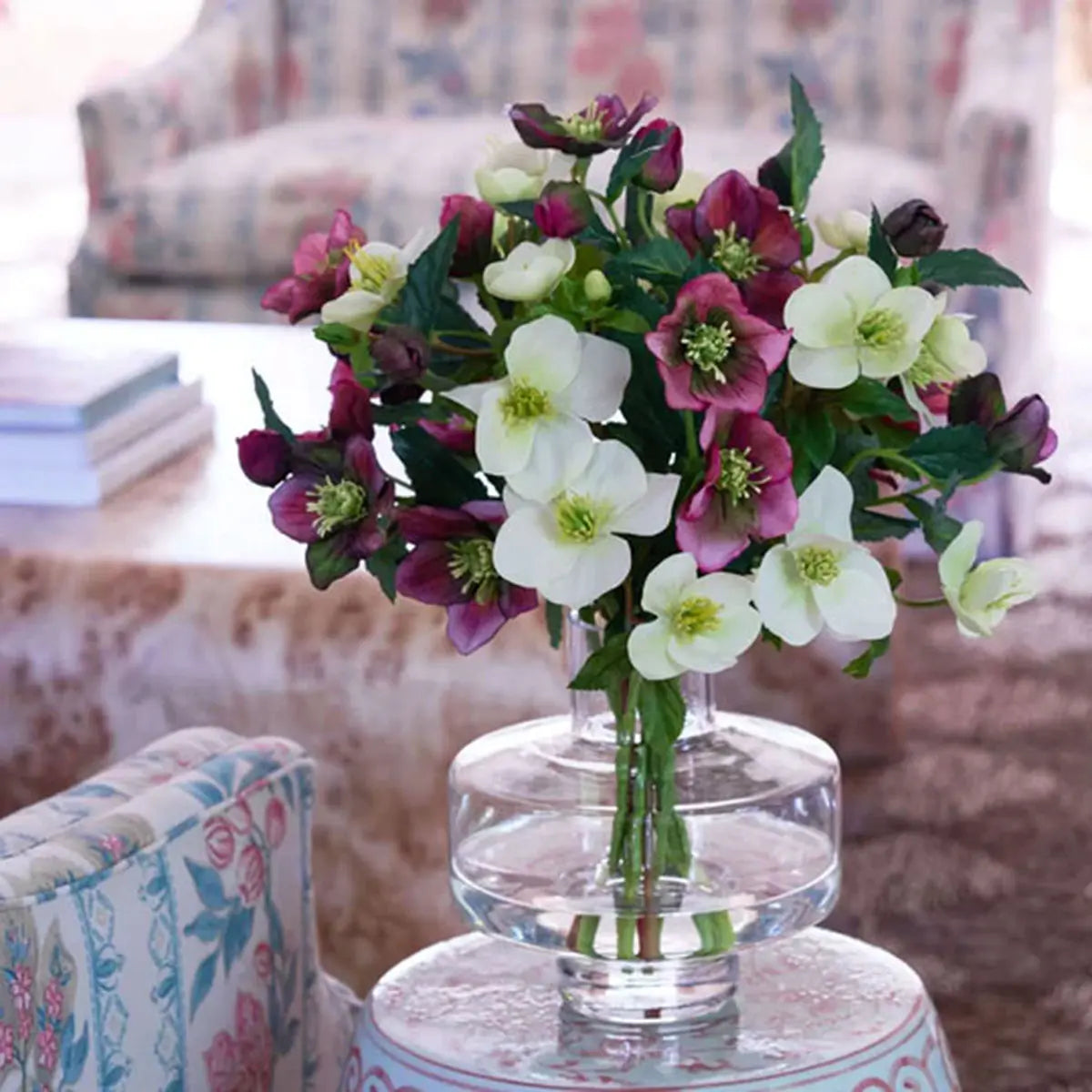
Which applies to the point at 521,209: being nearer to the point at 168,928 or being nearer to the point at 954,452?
the point at 954,452

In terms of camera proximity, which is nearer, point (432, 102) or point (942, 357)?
point (942, 357)

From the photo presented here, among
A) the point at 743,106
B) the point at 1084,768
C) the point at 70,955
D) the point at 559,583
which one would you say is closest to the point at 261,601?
the point at 70,955

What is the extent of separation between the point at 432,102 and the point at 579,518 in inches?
119

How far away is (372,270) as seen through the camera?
2.32 feet

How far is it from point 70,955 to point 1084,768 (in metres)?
1.65

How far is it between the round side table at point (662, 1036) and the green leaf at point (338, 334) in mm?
249

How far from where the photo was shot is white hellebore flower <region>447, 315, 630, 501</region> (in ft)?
2.10

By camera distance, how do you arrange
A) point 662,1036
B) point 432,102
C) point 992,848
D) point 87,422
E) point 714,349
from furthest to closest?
point 432,102
point 992,848
point 87,422
point 662,1036
point 714,349

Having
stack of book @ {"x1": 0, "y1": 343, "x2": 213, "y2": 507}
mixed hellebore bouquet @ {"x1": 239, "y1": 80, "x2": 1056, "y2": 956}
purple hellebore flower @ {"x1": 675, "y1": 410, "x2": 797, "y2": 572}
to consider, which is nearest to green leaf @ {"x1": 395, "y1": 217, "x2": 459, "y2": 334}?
mixed hellebore bouquet @ {"x1": 239, "y1": 80, "x2": 1056, "y2": 956}

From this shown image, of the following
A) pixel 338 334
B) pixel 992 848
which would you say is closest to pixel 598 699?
pixel 338 334

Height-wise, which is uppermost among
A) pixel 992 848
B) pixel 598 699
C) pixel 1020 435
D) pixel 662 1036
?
pixel 1020 435

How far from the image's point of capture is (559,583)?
0.65 meters

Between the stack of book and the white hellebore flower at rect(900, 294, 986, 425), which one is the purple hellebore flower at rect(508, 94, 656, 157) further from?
the stack of book

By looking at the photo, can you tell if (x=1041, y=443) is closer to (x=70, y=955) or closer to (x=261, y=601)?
(x=70, y=955)
